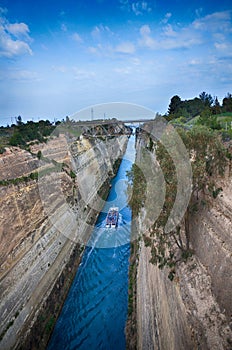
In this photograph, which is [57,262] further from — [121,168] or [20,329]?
[121,168]

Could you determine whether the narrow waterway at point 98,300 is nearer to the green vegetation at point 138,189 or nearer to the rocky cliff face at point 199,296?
the green vegetation at point 138,189

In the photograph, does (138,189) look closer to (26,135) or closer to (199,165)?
(199,165)

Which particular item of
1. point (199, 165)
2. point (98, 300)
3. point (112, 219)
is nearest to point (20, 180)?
point (98, 300)

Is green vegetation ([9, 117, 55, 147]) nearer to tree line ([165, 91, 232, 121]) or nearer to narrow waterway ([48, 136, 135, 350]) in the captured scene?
narrow waterway ([48, 136, 135, 350])

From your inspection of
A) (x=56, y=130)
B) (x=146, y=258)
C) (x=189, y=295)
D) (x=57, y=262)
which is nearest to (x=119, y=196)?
(x=56, y=130)

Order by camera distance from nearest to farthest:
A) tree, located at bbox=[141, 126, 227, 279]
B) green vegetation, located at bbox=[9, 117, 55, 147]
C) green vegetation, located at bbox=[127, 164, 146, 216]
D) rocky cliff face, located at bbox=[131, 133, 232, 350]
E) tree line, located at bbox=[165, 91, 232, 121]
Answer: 1. rocky cliff face, located at bbox=[131, 133, 232, 350]
2. tree, located at bbox=[141, 126, 227, 279]
3. green vegetation, located at bbox=[127, 164, 146, 216]
4. green vegetation, located at bbox=[9, 117, 55, 147]
5. tree line, located at bbox=[165, 91, 232, 121]

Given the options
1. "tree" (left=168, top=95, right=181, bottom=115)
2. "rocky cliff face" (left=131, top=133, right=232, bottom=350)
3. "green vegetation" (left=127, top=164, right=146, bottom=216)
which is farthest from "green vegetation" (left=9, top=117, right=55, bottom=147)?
"tree" (left=168, top=95, right=181, bottom=115)
